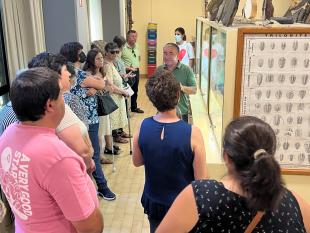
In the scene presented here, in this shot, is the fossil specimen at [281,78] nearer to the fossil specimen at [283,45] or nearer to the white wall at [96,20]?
the fossil specimen at [283,45]

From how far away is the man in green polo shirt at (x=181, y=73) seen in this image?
348cm

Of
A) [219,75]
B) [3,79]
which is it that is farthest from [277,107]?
[3,79]

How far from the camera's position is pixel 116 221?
3174 mm

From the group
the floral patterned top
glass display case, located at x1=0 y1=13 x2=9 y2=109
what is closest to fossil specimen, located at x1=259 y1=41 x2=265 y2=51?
the floral patterned top

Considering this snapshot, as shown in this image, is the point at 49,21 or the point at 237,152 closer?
the point at 237,152

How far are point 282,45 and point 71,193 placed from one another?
1.27m

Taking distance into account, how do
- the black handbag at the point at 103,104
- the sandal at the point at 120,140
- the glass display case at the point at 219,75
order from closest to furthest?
1. the glass display case at the point at 219,75
2. the black handbag at the point at 103,104
3. the sandal at the point at 120,140

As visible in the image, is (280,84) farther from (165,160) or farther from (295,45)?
(165,160)

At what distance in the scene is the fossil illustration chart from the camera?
1.82 metres

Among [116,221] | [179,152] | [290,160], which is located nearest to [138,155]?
[179,152]

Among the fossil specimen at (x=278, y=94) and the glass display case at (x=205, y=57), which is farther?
the glass display case at (x=205, y=57)

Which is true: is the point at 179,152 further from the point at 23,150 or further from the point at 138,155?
the point at 23,150

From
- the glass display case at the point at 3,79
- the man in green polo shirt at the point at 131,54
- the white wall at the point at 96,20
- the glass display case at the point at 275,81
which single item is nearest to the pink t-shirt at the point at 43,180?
the glass display case at the point at 275,81

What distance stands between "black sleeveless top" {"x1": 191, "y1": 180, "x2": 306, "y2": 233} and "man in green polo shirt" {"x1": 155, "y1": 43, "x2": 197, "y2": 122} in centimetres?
239
